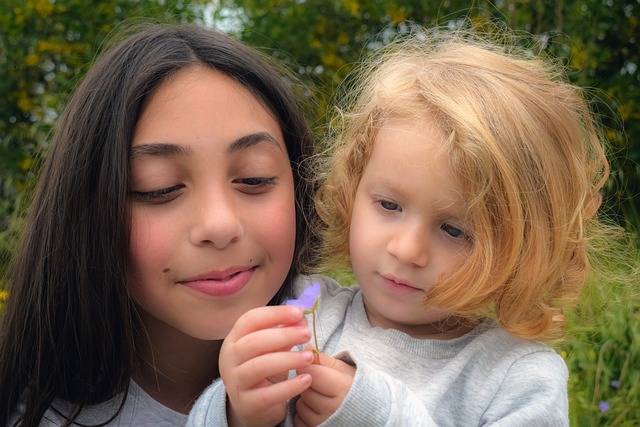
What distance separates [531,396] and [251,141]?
2.93 feet

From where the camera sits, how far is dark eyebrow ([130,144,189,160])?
2.07 m

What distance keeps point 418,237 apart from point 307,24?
4169mm

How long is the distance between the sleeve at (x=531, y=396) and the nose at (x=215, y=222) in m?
0.70

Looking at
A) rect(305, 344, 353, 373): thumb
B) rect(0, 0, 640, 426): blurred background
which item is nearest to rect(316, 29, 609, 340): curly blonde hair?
rect(305, 344, 353, 373): thumb

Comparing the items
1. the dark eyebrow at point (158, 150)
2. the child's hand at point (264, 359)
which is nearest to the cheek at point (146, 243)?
the dark eyebrow at point (158, 150)

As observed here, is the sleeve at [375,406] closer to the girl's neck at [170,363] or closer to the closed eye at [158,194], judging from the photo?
the closed eye at [158,194]

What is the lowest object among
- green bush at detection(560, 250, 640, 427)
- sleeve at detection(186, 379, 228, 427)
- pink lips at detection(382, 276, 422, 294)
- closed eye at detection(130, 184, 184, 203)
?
green bush at detection(560, 250, 640, 427)

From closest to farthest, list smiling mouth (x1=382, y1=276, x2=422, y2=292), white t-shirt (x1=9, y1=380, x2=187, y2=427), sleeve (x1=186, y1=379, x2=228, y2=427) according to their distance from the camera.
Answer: sleeve (x1=186, y1=379, x2=228, y2=427), smiling mouth (x1=382, y1=276, x2=422, y2=292), white t-shirt (x1=9, y1=380, x2=187, y2=427)

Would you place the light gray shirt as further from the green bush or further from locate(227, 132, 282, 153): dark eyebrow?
the green bush

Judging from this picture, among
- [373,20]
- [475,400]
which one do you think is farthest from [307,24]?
[475,400]

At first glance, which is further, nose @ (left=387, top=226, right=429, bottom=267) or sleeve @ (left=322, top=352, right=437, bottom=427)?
nose @ (left=387, top=226, right=429, bottom=267)

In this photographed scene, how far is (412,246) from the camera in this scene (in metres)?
1.90

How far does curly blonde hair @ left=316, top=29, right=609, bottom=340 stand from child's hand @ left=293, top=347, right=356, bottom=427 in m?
0.29

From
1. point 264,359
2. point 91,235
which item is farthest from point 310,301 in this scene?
point 91,235
